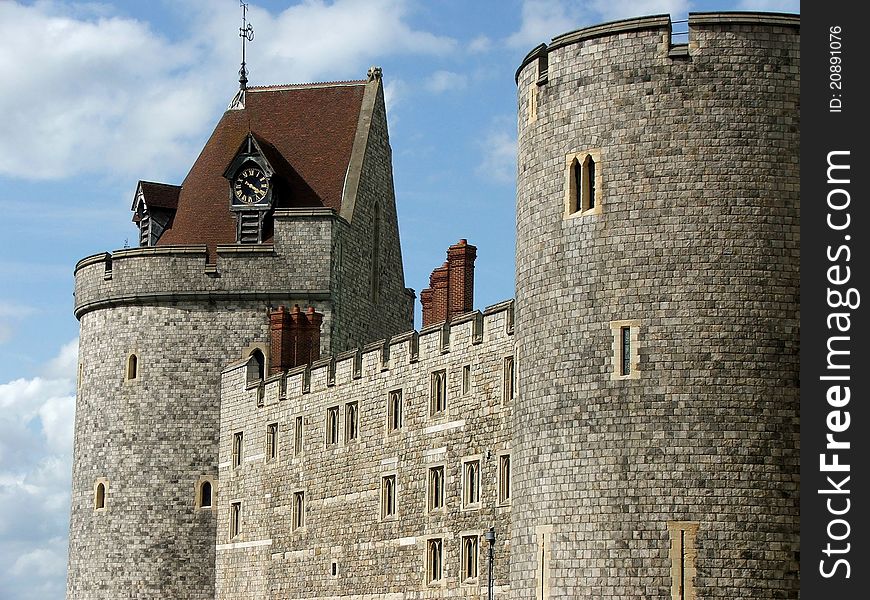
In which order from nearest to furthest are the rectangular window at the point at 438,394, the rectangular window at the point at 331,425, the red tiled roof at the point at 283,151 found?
the rectangular window at the point at 438,394 → the rectangular window at the point at 331,425 → the red tiled roof at the point at 283,151

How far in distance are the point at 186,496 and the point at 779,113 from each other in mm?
28905

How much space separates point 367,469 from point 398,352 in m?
3.46

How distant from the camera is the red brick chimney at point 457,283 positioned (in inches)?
1953

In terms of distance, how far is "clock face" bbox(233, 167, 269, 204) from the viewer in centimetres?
6456

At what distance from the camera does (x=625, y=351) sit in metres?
36.8

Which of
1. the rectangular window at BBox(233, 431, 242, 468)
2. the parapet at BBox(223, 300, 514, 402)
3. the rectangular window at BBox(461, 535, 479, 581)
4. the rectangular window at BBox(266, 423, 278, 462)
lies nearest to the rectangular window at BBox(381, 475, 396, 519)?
the parapet at BBox(223, 300, 514, 402)

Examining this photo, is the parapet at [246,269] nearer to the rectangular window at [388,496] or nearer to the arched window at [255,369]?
the arched window at [255,369]

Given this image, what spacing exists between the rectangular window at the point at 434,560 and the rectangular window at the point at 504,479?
3413mm

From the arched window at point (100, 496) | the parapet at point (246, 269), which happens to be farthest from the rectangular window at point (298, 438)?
the arched window at point (100, 496)

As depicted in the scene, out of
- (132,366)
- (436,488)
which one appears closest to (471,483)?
(436,488)

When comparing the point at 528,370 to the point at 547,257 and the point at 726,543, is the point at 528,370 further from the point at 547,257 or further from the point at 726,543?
the point at 726,543

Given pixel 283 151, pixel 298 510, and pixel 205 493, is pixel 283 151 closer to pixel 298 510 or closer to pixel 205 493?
pixel 205 493

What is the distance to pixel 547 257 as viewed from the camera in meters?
38.4

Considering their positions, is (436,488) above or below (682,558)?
above
